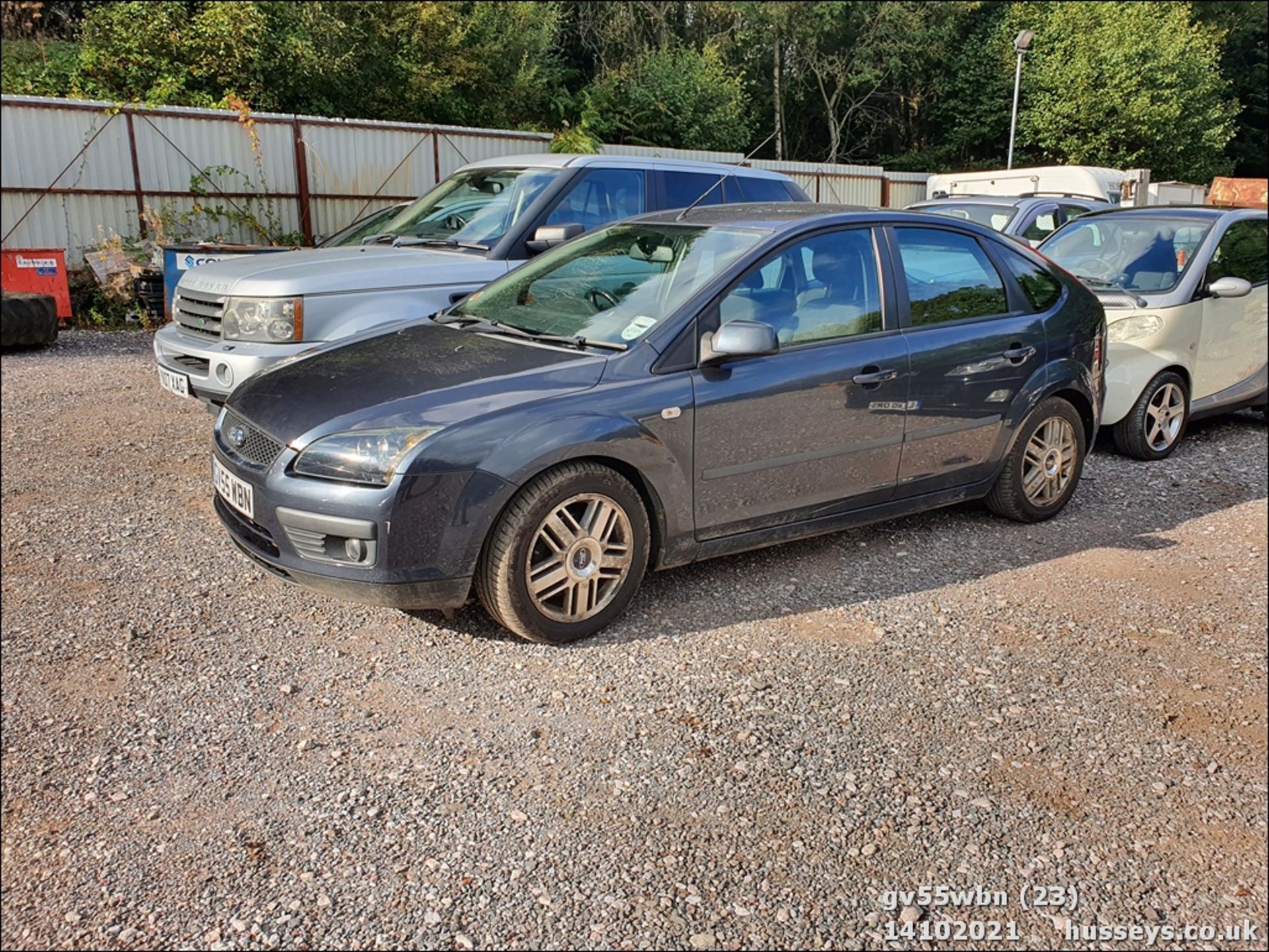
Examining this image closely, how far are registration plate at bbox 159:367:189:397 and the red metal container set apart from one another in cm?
592

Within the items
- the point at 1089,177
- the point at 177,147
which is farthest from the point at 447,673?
the point at 1089,177

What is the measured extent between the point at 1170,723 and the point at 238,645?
3351 mm

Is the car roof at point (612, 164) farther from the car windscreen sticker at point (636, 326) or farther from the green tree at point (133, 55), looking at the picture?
the green tree at point (133, 55)

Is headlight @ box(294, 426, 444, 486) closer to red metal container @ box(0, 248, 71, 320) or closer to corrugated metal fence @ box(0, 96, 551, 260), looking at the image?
red metal container @ box(0, 248, 71, 320)

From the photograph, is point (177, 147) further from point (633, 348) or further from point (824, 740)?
point (824, 740)

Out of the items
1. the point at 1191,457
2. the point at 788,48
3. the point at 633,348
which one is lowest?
the point at 1191,457

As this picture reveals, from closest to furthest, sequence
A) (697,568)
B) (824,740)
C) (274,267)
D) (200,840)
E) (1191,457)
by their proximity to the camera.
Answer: (200,840) → (824,740) → (697,568) → (274,267) → (1191,457)

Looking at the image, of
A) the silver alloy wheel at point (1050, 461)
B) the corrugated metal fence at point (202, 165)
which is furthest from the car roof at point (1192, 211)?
the corrugated metal fence at point (202, 165)

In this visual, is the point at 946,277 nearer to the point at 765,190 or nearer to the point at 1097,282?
the point at 1097,282

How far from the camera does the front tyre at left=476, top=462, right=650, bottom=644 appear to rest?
3.87m

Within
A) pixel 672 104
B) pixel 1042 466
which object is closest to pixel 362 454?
pixel 1042 466

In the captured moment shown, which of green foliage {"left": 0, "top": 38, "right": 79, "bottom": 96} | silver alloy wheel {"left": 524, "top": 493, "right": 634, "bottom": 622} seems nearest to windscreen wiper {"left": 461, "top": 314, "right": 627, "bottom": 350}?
silver alloy wheel {"left": 524, "top": 493, "right": 634, "bottom": 622}

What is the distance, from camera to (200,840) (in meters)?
2.81

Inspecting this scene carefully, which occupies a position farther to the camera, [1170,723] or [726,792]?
[1170,723]
